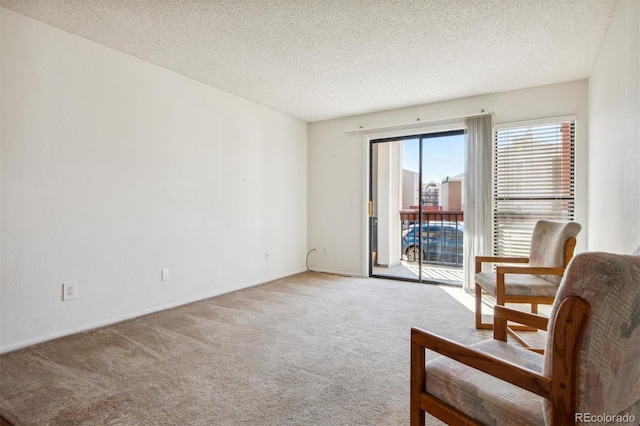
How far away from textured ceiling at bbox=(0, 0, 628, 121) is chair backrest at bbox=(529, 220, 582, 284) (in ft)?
5.16

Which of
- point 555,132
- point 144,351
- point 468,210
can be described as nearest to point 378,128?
point 468,210

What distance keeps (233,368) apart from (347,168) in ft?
11.9

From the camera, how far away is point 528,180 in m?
3.90

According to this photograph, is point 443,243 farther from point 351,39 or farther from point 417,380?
point 417,380

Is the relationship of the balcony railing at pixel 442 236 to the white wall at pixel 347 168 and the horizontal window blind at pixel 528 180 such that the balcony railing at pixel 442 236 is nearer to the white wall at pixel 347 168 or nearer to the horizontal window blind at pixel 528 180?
the white wall at pixel 347 168

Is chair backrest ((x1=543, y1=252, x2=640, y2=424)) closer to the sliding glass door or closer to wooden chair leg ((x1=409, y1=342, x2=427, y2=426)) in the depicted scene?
wooden chair leg ((x1=409, y1=342, x2=427, y2=426))

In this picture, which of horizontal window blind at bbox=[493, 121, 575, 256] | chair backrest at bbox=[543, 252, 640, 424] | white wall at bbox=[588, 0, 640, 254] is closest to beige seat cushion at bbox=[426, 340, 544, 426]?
chair backrest at bbox=[543, 252, 640, 424]

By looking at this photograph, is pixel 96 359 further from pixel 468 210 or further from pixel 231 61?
pixel 468 210

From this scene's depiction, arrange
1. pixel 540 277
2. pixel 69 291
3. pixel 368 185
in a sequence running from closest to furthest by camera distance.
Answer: pixel 69 291 → pixel 540 277 → pixel 368 185

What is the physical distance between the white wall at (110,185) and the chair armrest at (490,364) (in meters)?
2.84

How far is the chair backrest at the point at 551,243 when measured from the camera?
2.58 meters

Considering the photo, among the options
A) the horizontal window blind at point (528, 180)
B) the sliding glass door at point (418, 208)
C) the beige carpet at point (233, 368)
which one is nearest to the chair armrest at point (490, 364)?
the beige carpet at point (233, 368)

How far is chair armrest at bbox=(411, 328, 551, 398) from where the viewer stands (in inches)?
36.3

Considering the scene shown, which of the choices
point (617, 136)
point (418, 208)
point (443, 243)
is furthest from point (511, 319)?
point (443, 243)
